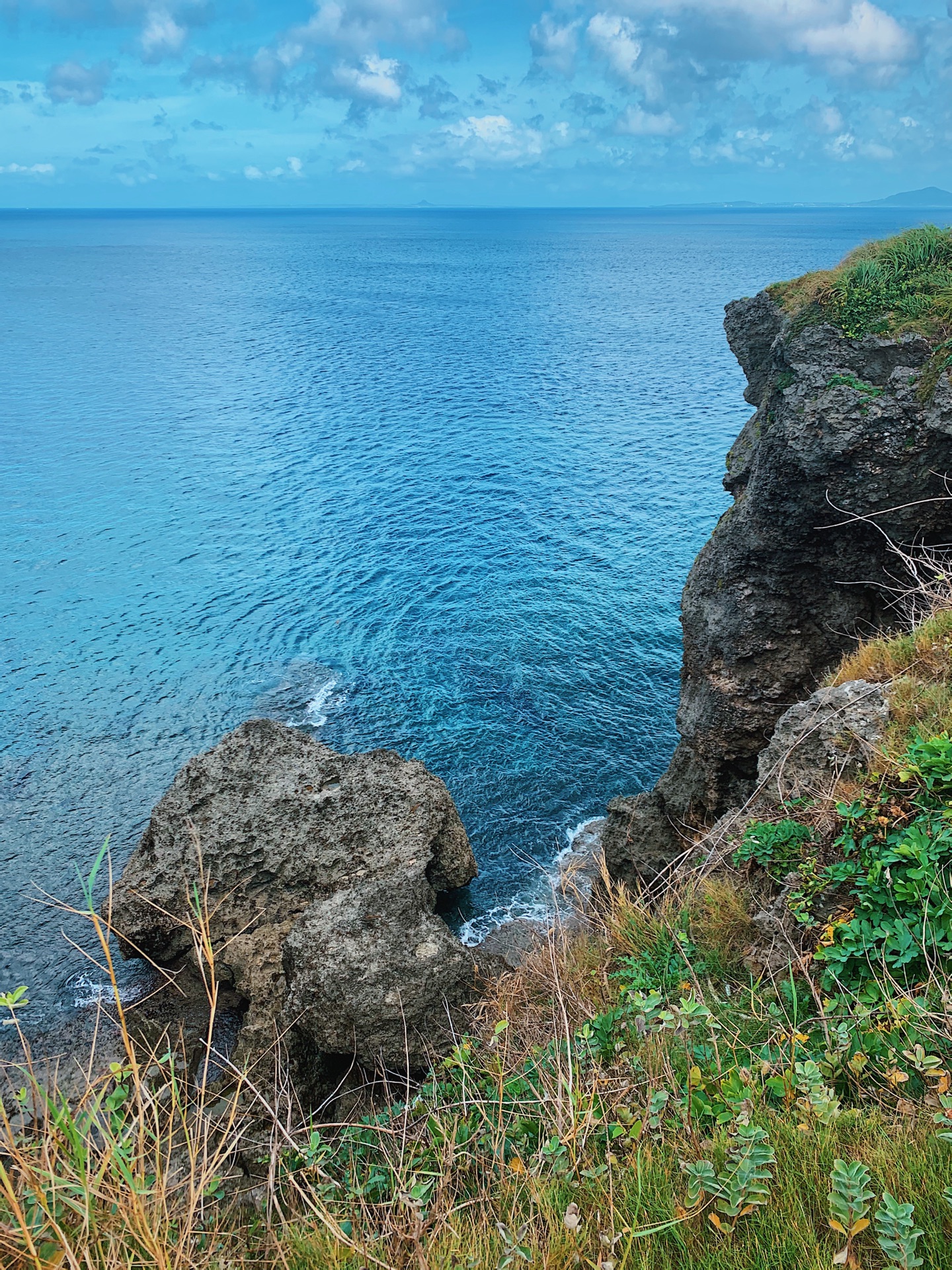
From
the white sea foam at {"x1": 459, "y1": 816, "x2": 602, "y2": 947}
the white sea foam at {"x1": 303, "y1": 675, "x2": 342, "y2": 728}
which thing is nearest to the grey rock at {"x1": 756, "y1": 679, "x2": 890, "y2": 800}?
the white sea foam at {"x1": 459, "y1": 816, "x2": 602, "y2": 947}

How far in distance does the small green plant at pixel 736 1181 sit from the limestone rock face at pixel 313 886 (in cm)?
876

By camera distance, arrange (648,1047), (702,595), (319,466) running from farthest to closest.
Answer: (319,466), (702,595), (648,1047)

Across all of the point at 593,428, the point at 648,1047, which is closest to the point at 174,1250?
the point at 648,1047

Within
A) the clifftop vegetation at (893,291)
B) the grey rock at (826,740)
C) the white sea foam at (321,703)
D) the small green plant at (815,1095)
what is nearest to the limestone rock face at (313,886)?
the white sea foam at (321,703)

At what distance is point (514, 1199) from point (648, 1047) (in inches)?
61.5

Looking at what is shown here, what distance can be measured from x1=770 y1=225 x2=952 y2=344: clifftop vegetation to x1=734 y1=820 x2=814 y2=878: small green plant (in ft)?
35.1

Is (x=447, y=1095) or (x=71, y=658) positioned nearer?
(x=447, y=1095)

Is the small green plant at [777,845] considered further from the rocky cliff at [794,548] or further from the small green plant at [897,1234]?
the rocky cliff at [794,548]

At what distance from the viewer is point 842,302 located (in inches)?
592

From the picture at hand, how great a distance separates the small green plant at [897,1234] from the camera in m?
3.33

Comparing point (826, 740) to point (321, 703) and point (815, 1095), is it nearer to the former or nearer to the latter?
point (815, 1095)

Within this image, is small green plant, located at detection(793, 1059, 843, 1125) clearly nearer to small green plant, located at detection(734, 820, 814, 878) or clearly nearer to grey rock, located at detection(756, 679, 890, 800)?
small green plant, located at detection(734, 820, 814, 878)

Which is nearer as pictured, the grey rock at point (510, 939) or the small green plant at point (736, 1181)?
the small green plant at point (736, 1181)

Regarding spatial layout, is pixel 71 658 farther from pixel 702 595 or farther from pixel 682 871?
pixel 682 871
